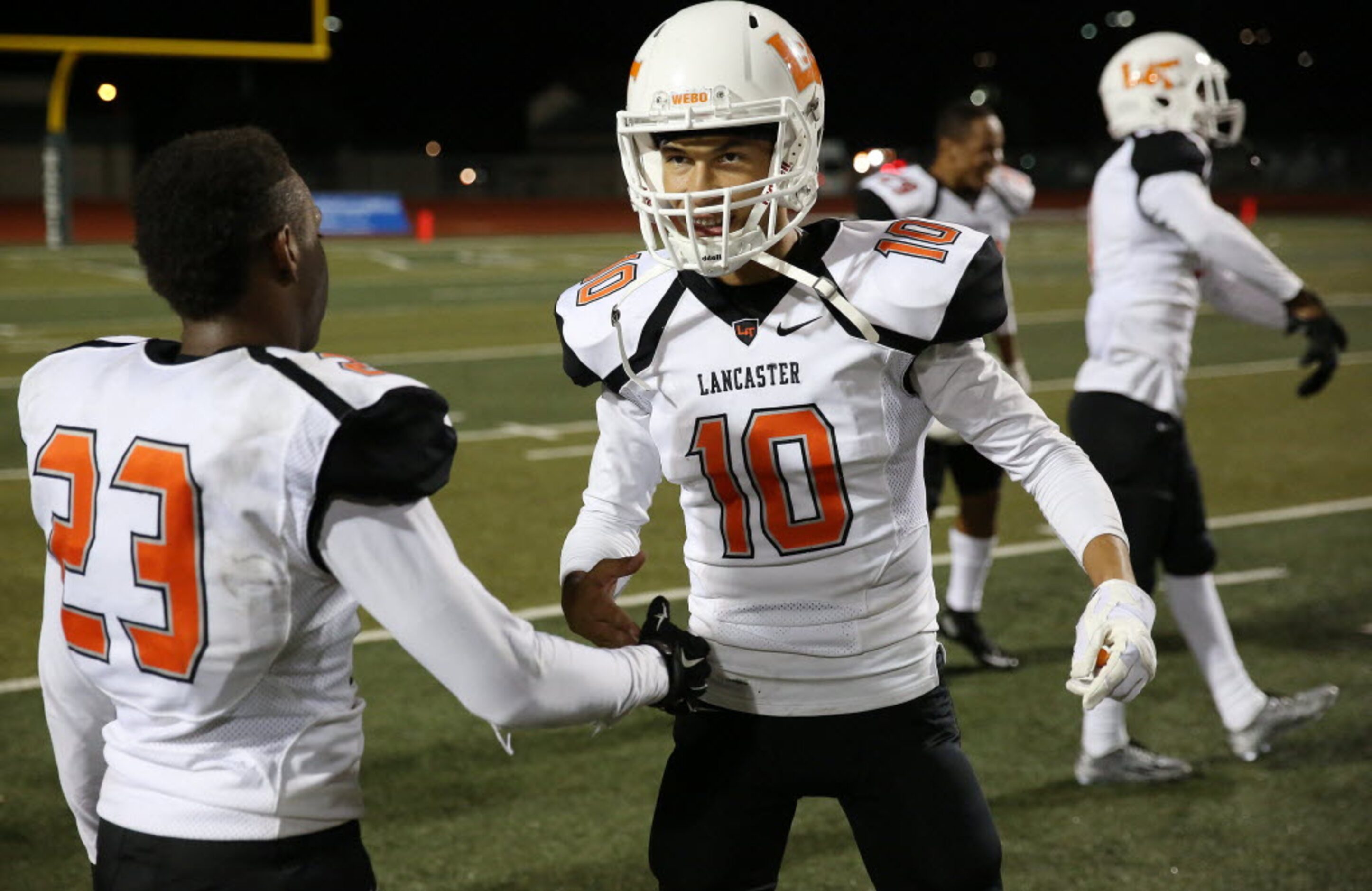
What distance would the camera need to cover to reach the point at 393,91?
48969 millimetres

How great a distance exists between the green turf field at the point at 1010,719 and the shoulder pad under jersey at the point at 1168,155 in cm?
164

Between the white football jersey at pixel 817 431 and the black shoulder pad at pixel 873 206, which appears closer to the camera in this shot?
the white football jersey at pixel 817 431

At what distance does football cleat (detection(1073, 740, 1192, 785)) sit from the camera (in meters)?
4.26

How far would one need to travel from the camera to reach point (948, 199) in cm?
592

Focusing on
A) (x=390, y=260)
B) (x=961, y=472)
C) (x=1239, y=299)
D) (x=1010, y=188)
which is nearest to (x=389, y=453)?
(x=1239, y=299)

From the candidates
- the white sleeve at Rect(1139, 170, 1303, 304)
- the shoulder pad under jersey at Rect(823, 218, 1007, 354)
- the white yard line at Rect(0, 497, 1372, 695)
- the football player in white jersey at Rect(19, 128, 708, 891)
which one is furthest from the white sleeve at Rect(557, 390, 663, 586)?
the white yard line at Rect(0, 497, 1372, 695)

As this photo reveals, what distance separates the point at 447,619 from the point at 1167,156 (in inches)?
126

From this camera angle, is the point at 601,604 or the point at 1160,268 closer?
the point at 601,604

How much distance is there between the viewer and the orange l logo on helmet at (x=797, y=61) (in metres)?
2.45

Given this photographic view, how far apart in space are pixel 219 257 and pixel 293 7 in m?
35.8

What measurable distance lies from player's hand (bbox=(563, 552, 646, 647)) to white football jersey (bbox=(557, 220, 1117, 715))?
0.06 m

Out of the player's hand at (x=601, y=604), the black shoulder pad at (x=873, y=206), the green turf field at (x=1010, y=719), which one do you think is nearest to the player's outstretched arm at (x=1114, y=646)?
the player's hand at (x=601, y=604)

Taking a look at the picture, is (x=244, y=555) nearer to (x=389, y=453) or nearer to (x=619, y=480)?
(x=389, y=453)

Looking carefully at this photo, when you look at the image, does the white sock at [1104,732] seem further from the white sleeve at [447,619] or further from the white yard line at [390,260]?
the white yard line at [390,260]
